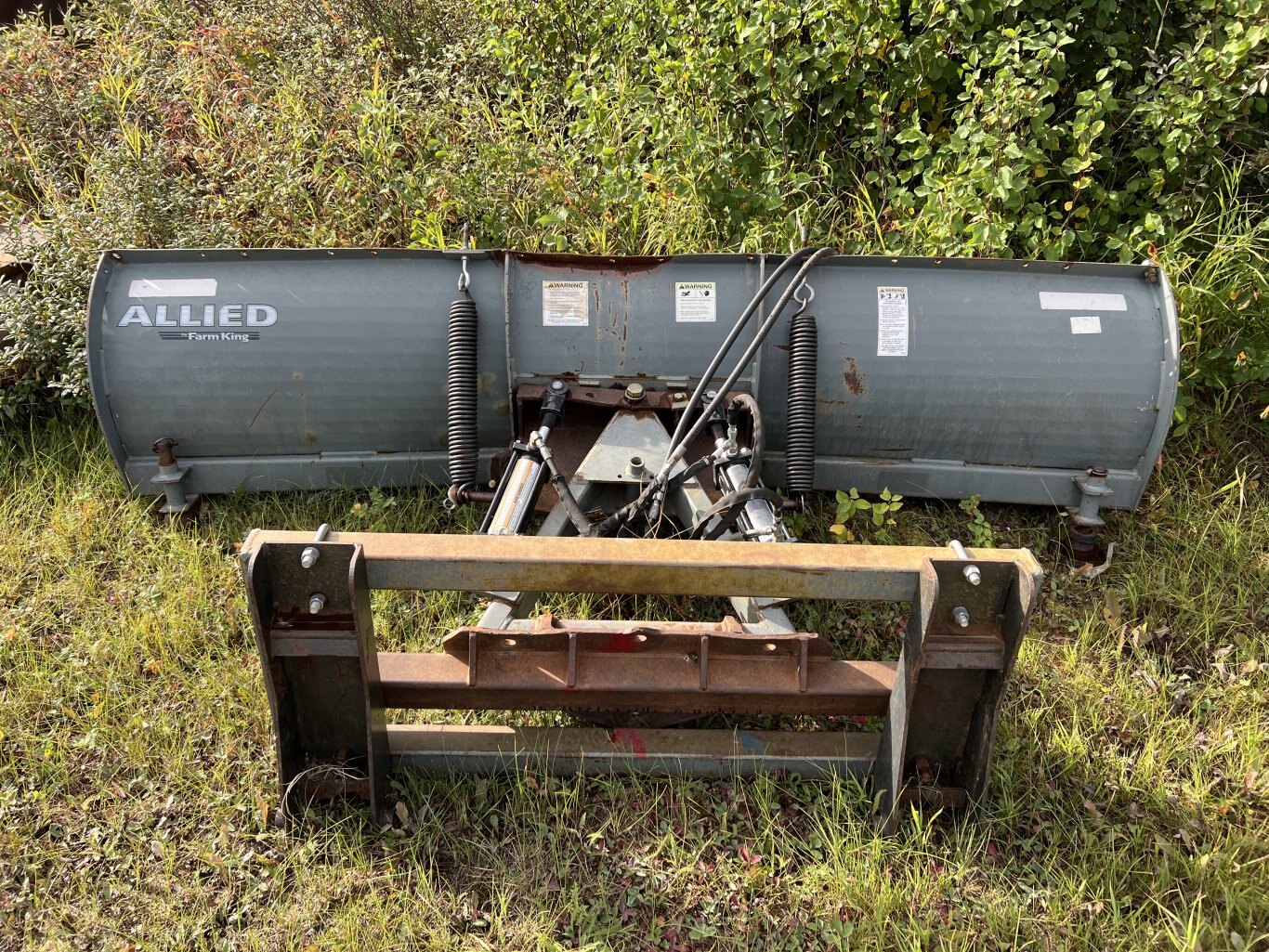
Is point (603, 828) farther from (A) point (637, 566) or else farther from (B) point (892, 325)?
(B) point (892, 325)

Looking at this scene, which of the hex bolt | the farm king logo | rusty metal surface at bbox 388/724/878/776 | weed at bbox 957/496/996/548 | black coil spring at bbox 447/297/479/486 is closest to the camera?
the hex bolt

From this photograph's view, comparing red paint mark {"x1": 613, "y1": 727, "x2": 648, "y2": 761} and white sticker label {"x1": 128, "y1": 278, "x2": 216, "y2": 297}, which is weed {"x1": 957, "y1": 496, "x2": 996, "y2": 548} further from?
white sticker label {"x1": 128, "y1": 278, "x2": 216, "y2": 297}

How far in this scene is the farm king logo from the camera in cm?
286

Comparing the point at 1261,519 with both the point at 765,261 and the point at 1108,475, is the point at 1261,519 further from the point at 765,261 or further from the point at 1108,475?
the point at 765,261

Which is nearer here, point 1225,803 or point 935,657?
point 935,657

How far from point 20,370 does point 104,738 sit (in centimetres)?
193

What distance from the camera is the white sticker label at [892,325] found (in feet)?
9.50

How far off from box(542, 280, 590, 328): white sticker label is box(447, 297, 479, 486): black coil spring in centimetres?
25

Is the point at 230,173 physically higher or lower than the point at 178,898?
higher

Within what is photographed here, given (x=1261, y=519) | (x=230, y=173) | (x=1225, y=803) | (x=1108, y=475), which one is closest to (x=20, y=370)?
(x=230, y=173)

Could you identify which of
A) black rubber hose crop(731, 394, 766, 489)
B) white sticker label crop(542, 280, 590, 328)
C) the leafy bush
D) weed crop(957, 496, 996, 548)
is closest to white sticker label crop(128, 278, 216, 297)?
the leafy bush

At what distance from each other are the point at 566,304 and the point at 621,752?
1.47m

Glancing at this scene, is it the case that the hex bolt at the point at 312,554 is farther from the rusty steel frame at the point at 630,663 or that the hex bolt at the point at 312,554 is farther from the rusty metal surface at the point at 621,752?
the rusty metal surface at the point at 621,752

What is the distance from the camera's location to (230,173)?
171 inches
